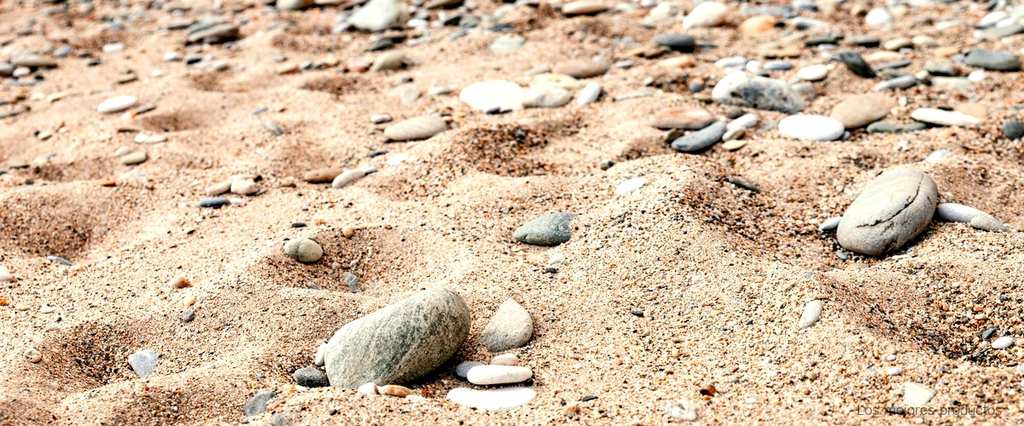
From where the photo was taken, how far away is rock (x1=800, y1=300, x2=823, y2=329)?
2.17 metres

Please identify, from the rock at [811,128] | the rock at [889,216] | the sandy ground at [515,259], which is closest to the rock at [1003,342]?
the sandy ground at [515,259]

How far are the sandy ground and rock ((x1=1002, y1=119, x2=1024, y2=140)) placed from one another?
0.15 feet

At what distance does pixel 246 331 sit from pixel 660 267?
103cm

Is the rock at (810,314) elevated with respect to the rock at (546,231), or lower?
elevated

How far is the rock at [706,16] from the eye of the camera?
457 centimetres

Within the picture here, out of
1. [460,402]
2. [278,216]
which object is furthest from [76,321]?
[460,402]

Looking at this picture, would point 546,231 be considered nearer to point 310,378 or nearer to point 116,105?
point 310,378

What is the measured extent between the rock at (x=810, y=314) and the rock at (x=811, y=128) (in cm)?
124

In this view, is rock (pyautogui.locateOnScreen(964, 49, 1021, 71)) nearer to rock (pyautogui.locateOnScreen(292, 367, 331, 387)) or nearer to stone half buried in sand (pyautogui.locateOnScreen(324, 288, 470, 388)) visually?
stone half buried in sand (pyautogui.locateOnScreen(324, 288, 470, 388))

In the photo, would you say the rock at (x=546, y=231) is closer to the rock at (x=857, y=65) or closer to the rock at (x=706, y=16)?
the rock at (x=857, y=65)

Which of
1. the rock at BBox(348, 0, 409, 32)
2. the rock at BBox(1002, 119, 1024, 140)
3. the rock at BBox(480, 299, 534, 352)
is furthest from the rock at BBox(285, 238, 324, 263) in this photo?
the rock at BBox(348, 0, 409, 32)

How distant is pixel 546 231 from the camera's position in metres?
2.74

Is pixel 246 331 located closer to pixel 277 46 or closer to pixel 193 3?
pixel 277 46

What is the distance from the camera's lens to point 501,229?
2826 millimetres
